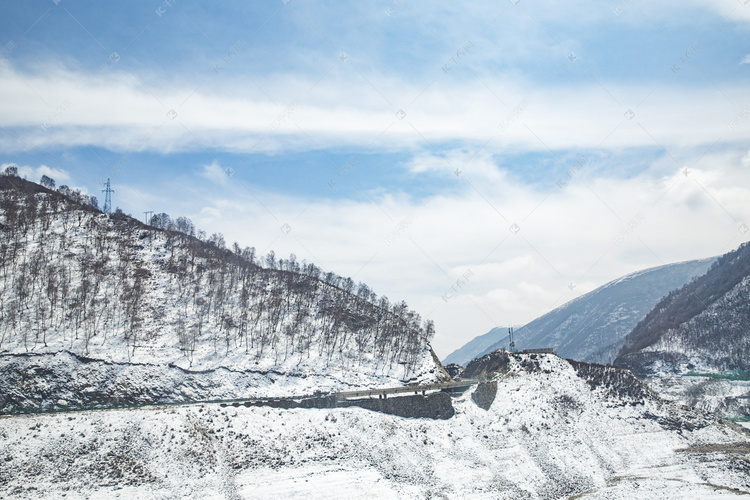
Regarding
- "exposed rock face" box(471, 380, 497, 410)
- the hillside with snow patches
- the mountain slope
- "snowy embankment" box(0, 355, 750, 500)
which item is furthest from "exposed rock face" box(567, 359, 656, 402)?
the mountain slope

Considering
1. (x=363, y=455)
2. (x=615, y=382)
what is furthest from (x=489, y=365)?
(x=363, y=455)

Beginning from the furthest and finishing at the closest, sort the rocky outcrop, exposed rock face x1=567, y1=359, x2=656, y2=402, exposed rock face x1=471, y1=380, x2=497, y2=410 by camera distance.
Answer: the rocky outcrop → exposed rock face x1=567, y1=359, x2=656, y2=402 → exposed rock face x1=471, y1=380, x2=497, y2=410

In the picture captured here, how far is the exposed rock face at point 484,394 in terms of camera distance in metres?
53.4

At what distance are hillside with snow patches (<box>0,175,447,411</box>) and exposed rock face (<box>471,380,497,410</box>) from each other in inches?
436

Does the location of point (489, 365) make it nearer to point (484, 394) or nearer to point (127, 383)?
point (484, 394)

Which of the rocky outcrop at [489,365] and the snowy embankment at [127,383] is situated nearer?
the snowy embankment at [127,383]

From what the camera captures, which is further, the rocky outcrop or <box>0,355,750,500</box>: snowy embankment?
the rocky outcrop

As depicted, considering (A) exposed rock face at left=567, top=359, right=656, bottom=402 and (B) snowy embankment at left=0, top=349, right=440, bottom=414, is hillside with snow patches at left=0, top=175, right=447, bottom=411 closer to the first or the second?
(B) snowy embankment at left=0, top=349, right=440, bottom=414

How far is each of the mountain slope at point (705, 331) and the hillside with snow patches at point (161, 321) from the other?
65.9 metres

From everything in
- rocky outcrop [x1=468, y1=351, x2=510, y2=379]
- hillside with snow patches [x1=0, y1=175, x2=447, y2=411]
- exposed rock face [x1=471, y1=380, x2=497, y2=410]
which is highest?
hillside with snow patches [x1=0, y1=175, x2=447, y2=411]

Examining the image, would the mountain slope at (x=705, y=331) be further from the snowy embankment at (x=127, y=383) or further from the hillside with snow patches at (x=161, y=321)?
the snowy embankment at (x=127, y=383)

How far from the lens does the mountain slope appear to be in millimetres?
104438

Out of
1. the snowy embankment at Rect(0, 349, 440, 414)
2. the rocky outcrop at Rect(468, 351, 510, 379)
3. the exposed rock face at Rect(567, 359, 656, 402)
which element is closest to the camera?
the snowy embankment at Rect(0, 349, 440, 414)

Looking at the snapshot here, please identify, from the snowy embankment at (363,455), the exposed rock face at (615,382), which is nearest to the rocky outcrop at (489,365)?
the exposed rock face at (615,382)
